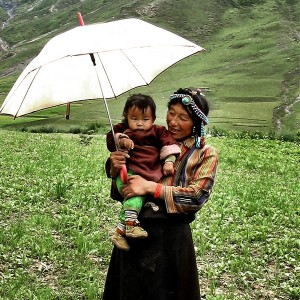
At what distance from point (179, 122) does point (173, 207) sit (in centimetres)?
77

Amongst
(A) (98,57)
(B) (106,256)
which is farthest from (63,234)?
(A) (98,57)

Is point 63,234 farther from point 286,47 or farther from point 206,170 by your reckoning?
point 286,47

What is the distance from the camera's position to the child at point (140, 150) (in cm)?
411

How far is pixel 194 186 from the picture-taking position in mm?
4129

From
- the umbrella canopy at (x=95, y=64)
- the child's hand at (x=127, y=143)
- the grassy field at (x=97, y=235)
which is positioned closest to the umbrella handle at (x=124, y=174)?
the child's hand at (x=127, y=143)

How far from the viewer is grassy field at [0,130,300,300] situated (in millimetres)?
7812

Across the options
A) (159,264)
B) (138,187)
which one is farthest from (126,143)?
(159,264)

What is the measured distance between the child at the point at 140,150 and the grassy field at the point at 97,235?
11.4 ft

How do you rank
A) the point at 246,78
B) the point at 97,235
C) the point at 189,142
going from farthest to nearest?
the point at 246,78 < the point at 97,235 < the point at 189,142

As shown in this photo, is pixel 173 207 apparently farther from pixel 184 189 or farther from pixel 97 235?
pixel 97 235

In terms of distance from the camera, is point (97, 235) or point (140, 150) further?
point (97, 235)

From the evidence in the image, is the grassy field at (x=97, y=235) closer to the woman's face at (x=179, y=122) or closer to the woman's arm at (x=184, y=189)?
the woman's arm at (x=184, y=189)

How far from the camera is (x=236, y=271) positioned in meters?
8.52

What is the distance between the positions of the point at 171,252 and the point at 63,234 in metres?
5.93
